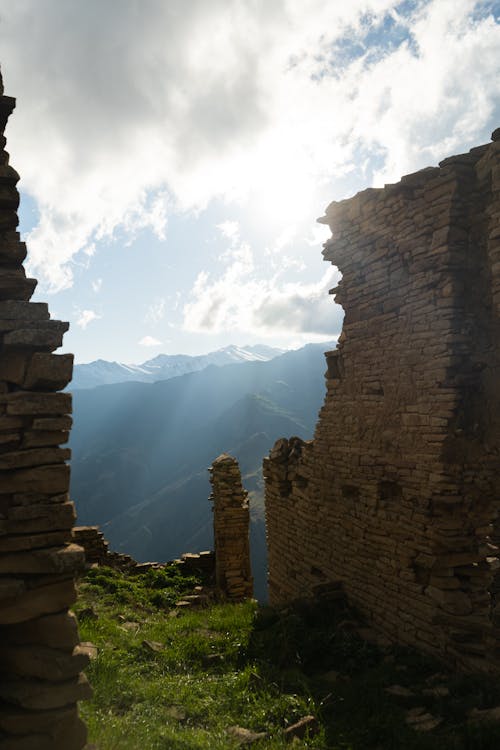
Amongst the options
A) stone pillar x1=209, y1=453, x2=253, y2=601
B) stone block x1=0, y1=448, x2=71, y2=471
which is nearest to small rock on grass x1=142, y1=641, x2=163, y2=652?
stone block x1=0, y1=448, x2=71, y2=471

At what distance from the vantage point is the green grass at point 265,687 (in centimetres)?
403

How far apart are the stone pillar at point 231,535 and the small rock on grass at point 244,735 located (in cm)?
948

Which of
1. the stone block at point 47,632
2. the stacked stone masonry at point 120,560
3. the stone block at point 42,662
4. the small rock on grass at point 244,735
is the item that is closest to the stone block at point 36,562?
the stone block at point 47,632

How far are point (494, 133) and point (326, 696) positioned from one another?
6792 mm

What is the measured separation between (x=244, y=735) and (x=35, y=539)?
8.96 ft

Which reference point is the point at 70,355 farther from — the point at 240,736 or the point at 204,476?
the point at 204,476

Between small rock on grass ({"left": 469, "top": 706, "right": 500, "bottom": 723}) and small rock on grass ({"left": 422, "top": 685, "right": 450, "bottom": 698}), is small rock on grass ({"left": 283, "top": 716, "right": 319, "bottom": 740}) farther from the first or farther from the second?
small rock on grass ({"left": 469, "top": 706, "right": 500, "bottom": 723})

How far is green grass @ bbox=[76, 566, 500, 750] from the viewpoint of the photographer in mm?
4031

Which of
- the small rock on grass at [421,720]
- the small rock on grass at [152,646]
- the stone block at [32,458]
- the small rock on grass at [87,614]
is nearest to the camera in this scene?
the stone block at [32,458]

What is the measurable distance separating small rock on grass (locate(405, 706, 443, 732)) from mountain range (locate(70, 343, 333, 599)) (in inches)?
2778

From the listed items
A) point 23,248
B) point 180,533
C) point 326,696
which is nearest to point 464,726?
point 326,696

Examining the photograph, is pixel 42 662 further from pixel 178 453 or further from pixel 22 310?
pixel 178 453

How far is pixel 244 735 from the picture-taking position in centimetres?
415

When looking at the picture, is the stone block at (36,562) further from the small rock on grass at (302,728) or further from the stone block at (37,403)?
the small rock on grass at (302,728)
